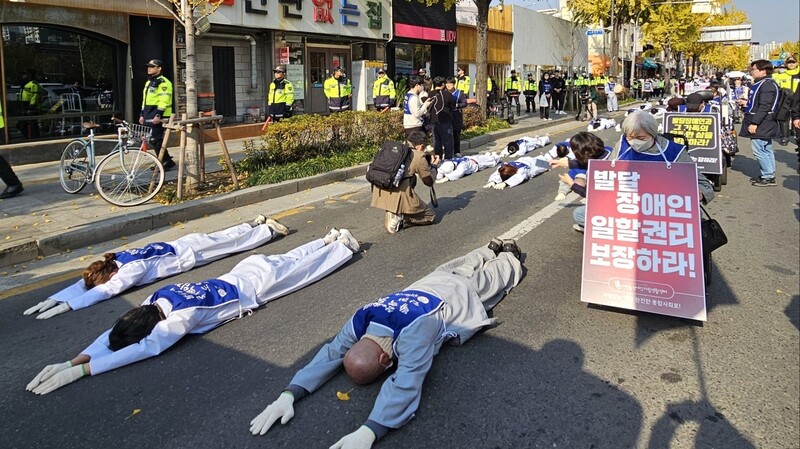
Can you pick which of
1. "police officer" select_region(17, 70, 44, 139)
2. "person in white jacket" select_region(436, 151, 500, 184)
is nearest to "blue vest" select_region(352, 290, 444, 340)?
"person in white jacket" select_region(436, 151, 500, 184)

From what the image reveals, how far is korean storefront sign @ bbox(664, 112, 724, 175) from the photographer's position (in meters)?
8.62

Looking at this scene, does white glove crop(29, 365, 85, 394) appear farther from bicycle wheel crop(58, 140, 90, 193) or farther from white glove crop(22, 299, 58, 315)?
bicycle wheel crop(58, 140, 90, 193)

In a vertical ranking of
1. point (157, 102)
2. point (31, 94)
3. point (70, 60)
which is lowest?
point (157, 102)

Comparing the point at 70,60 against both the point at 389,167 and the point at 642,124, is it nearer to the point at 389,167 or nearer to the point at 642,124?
the point at 389,167

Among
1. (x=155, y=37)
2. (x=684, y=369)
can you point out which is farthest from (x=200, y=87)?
(x=684, y=369)

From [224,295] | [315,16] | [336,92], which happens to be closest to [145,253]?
[224,295]

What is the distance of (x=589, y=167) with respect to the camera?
4578 mm

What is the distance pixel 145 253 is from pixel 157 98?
16.8ft

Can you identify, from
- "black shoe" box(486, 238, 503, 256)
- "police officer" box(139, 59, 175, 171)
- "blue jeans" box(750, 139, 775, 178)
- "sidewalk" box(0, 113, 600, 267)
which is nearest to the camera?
"black shoe" box(486, 238, 503, 256)

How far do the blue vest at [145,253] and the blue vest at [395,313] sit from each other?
2.70 meters

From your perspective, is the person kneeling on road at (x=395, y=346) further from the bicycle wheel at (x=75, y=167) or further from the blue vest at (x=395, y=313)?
the bicycle wheel at (x=75, y=167)

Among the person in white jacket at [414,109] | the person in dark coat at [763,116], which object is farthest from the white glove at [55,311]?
the person in dark coat at [763,116]

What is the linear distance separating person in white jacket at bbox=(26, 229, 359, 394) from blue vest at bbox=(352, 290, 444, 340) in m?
1.31

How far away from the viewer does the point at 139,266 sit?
206 inches
